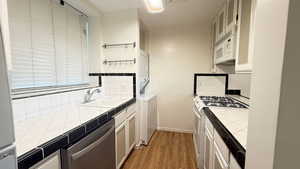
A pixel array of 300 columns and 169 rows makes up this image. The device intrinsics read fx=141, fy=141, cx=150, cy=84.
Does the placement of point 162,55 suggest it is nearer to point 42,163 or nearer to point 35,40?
point 35,40

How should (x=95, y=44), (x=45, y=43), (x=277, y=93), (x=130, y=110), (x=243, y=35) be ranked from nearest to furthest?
(x=277, y=93), (x=243, y=35), (x=45, y=43), (x=130, y=110), (x=95, y=44)

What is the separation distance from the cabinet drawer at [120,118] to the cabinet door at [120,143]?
56 mm

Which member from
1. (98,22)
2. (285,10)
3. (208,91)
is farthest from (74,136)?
(208,91)

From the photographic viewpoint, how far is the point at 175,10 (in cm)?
224

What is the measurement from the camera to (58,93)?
5.29ft

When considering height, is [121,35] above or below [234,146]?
above

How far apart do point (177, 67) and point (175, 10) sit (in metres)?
1.17

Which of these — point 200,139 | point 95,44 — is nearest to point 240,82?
point 200,139

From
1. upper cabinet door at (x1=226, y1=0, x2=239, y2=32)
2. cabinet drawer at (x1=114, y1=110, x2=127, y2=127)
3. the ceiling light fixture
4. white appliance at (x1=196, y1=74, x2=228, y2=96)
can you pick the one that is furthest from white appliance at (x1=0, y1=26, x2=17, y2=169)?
white appliance at (x1=196, y1=74, x2=228, y2=96)

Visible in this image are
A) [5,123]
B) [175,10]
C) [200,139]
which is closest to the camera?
[5,123]

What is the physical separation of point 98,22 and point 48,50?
102cm

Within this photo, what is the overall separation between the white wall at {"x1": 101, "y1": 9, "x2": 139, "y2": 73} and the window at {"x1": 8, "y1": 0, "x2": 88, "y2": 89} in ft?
1.22

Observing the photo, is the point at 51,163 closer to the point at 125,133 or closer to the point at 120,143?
the point at 120,143

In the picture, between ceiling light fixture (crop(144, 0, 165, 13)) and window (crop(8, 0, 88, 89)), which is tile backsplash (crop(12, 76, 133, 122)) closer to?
window (crop(8, 0, 88, 89))
